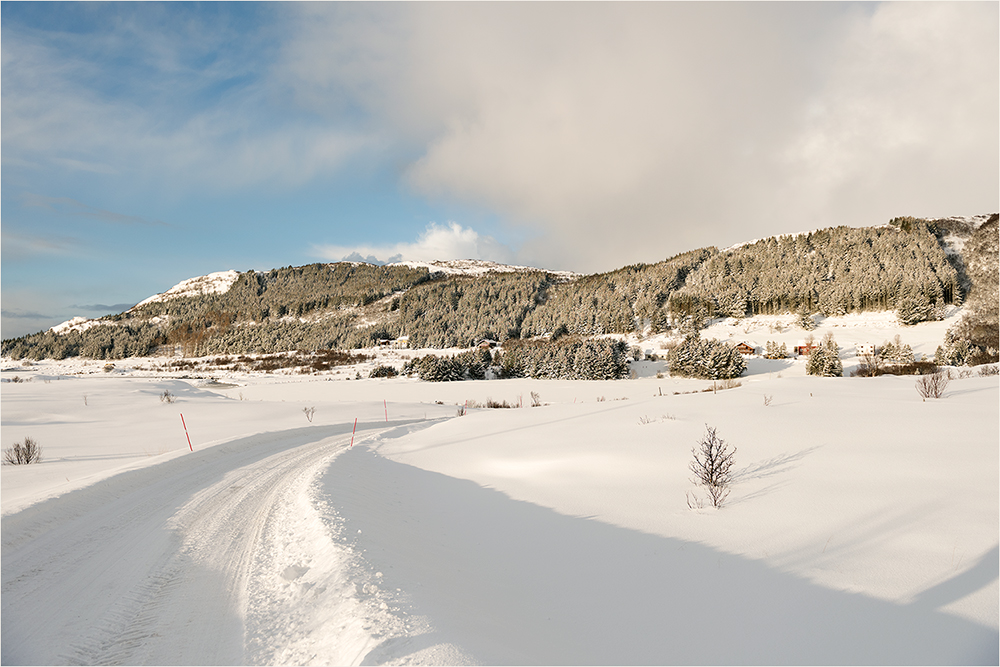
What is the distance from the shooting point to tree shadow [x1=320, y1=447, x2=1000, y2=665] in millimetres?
2707

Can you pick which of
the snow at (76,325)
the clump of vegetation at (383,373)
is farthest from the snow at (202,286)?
the clump of vegetation at (383,373)

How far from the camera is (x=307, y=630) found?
3.14 meters

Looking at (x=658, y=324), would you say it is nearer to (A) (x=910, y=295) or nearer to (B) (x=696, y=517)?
(A) (x=910, y=295)

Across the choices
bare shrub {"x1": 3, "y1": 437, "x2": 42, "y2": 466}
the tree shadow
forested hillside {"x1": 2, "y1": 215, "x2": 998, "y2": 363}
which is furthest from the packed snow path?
forested hillside {"x1": 2, "y1": 215, "x2": 998, "y2": 363}

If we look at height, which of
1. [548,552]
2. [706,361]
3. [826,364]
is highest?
[706,361]

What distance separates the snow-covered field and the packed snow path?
1.2 inches

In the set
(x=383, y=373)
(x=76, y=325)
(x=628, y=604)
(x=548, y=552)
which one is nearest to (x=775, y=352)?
(x=383, y=373)

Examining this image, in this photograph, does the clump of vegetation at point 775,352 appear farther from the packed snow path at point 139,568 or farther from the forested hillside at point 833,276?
the packed snow path at point 139,568

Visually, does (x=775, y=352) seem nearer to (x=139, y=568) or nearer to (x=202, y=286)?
(x=139, y=568)

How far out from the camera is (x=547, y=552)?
15.2 feet

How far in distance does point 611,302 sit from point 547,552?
9128 cm

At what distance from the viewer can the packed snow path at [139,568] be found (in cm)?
317

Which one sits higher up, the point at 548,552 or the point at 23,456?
the point at 548,552

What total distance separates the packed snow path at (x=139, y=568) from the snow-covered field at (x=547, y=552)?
29 mm
